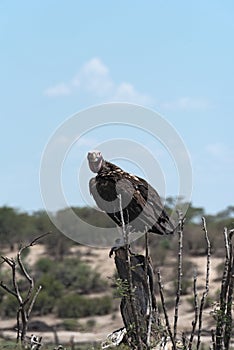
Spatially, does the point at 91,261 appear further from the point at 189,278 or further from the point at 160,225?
the point at 160,225

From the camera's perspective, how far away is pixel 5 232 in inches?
2039

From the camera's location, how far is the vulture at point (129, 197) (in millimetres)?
8359

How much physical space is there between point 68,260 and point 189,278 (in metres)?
6.84

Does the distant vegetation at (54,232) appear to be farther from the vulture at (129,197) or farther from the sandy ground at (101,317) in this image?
the vulture at (129,197)

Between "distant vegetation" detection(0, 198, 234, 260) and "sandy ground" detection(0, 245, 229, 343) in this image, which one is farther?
"distant vegetation" detection(0, 198, 234, 260)

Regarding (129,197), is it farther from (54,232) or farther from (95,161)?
(54,232)

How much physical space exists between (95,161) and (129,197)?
0.42 metres

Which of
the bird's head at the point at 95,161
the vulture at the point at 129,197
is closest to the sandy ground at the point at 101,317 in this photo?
the vulture at the point at 129,197

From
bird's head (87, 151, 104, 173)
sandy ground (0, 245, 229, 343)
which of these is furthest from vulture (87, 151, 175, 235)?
sandy ground (0, 245, 229, 343)

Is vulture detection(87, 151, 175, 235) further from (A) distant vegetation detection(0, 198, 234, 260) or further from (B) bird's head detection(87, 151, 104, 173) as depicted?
(A) distant vegetation detection(0, 198, 234, 260)

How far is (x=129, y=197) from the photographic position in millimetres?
8367

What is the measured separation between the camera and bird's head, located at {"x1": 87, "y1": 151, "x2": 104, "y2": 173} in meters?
8.34

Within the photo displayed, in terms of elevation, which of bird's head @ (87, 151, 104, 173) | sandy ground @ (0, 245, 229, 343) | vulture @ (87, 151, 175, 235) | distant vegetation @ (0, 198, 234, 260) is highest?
distant vegetation @ (0, 198, 234, 260)

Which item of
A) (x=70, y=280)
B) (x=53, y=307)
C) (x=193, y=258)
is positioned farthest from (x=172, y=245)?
(x=53, y=307)
